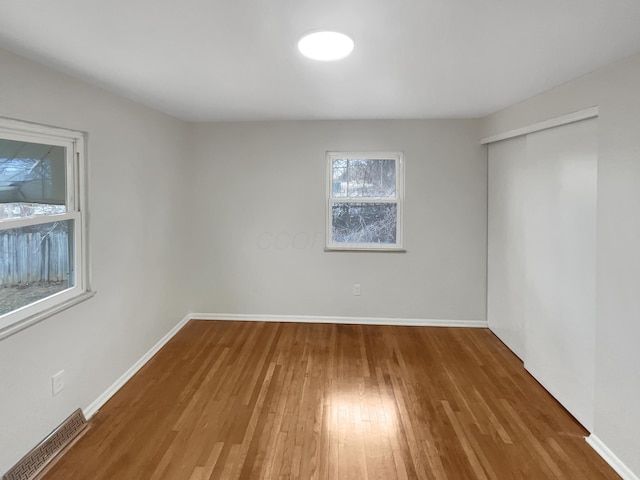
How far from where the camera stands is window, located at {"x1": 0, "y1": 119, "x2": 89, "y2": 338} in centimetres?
206

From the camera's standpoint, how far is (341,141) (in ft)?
13.9

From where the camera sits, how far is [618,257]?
211cm

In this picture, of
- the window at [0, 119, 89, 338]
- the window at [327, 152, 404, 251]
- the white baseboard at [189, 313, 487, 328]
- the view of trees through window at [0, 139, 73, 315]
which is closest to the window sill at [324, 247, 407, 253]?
the window at [327, 152, 404, 251]

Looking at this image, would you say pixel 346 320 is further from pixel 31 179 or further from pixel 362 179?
pixel 31 179

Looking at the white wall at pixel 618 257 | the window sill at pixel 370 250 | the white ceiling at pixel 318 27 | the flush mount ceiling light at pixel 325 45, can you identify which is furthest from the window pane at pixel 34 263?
the white wall at pixel 618 257

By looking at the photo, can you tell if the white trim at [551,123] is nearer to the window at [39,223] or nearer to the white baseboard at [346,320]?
the white baseboard at [346,320]

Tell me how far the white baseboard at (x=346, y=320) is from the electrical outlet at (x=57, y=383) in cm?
212

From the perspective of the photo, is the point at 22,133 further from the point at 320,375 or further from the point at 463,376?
the point at 463,376

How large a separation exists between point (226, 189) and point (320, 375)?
234cm

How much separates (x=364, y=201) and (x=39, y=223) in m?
3.01

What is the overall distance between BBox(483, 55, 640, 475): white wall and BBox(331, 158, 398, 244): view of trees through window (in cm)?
212

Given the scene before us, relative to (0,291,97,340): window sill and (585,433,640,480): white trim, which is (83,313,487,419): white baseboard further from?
(585,433,640,480): white trim

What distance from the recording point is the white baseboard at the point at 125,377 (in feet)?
8.58

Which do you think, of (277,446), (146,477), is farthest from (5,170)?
(277,446)
